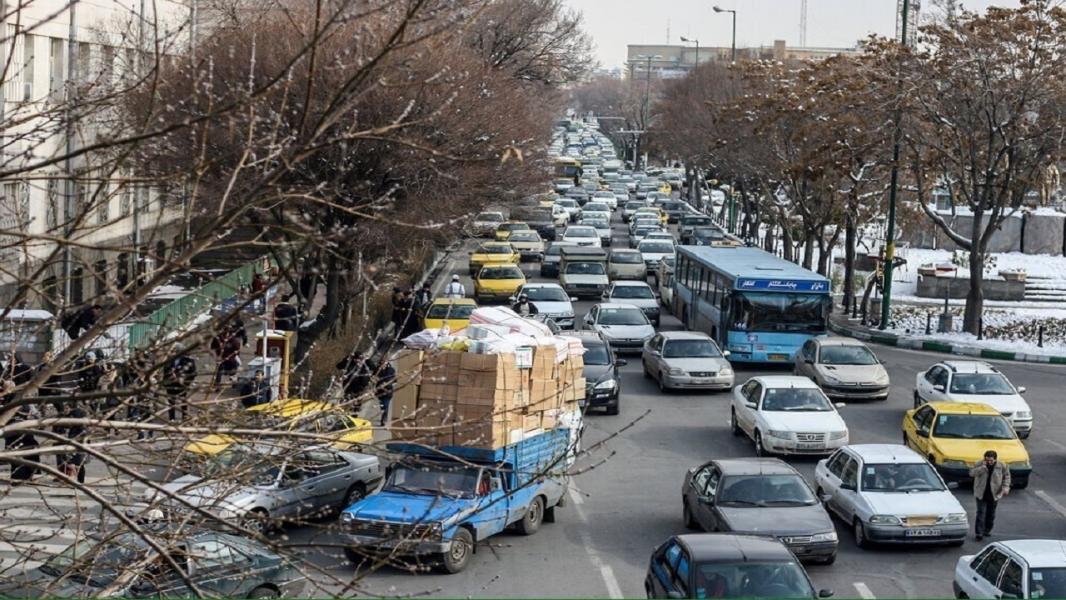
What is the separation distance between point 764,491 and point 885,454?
7.92ft

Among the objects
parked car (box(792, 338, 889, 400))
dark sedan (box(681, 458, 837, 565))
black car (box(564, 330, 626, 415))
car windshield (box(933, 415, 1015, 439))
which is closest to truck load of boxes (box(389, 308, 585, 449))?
dark sedan (box(681, 458, 837, 565))

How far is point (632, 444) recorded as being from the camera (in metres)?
25.6

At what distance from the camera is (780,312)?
1304 inches

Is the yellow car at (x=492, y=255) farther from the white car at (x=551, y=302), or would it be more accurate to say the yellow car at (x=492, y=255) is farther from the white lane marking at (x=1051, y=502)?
the white lane marking at (x=1051, y=502)

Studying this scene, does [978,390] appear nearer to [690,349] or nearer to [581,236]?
[690,349]

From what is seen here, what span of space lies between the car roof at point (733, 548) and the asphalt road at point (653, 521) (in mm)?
1736

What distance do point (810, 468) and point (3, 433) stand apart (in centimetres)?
1804

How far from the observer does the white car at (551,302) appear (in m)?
37.8

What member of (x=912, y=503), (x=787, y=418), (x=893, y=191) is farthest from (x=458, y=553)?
(x=893, y=191)

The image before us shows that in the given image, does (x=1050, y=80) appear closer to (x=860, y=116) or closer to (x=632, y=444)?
(x=860, y=116)

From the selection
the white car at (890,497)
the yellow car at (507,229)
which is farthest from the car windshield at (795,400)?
the yellow car at (507,229)

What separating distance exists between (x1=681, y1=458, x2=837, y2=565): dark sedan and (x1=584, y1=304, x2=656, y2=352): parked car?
52.4 ft

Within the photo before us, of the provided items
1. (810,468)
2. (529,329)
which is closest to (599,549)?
(529,329)

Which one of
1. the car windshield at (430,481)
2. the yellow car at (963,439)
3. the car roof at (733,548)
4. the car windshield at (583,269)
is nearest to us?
the car roof at (733,548)
